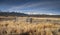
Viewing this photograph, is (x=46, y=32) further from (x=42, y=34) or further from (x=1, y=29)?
(x=1, y=29)

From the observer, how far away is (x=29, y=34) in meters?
12.6

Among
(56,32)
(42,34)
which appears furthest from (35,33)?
(56,32)

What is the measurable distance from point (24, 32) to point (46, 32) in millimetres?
1269

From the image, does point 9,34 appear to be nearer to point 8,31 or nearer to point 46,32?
point 8,31

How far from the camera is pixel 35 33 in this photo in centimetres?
1282

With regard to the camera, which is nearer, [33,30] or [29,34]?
[29,34]

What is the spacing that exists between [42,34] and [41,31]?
40 centimetres

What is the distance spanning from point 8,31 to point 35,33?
5.15 feet

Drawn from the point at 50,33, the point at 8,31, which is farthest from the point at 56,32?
the point at 8,31

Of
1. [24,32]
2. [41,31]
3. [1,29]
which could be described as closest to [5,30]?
[1,29]

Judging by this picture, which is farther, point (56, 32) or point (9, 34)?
point (56, 32)

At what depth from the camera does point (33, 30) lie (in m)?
13.5

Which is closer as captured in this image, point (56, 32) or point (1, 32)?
point (1, 32)

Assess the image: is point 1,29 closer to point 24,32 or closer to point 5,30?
point 5,30
